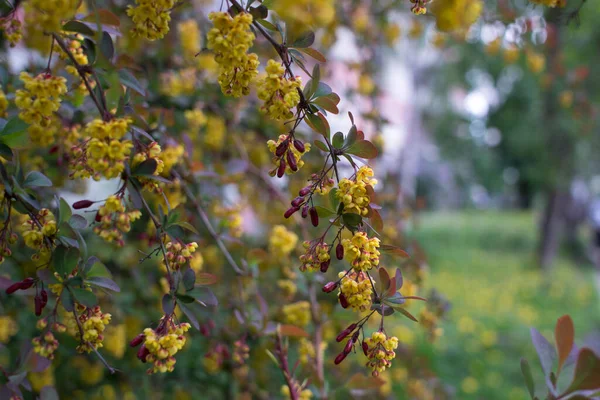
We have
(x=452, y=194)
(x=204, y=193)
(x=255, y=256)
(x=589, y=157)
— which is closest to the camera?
(x=255, y=256)

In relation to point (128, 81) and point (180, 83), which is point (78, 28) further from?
point (180, 83)

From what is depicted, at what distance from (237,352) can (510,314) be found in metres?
4.81

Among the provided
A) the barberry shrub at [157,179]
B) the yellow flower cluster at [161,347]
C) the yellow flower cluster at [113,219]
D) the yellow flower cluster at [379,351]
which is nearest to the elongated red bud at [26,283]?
the barberry shrub at [157,179]

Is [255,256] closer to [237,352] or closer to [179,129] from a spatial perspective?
[237,352]

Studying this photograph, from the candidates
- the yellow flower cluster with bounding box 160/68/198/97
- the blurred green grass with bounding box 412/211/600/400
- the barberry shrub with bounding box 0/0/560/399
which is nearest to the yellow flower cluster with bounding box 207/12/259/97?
the barberry shrub with bounding box 0/0/560/399

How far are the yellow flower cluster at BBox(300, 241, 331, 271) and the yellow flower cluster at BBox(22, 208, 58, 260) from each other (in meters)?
0.42

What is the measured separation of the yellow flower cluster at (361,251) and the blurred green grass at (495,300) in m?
1.23

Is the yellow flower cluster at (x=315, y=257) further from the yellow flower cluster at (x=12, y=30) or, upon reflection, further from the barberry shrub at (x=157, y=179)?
the yellow flower cluster at (x=12, y=30)

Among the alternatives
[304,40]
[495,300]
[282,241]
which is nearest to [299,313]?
[282,241]

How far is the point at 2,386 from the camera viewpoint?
0.90 meters

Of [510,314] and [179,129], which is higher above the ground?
[510,314]

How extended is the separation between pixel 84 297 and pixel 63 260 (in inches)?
2.7

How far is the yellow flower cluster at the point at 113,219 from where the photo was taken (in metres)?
0.84

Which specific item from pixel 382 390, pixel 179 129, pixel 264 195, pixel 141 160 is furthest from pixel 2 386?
pixel 264 195
